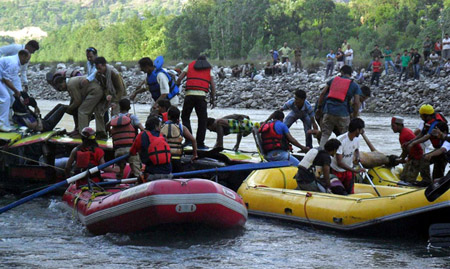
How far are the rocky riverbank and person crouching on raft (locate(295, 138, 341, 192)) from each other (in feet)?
66.4

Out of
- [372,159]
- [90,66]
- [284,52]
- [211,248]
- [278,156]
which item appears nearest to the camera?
[211,248]

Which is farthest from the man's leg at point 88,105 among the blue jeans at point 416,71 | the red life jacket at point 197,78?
the blue jeans at point 416,71

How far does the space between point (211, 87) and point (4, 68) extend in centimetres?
326

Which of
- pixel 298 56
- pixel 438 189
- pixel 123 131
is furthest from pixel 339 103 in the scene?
pixel 298 56

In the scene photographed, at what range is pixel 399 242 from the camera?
8938 millimetres

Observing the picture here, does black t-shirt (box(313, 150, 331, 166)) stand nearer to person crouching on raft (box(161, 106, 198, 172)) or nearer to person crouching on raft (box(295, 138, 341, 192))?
person crouching on raft (box(295, 138, 341, 192))

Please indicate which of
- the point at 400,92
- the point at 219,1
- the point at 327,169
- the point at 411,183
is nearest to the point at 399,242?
the point at 327,169

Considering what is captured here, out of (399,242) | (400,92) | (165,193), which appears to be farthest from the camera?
(400,92)

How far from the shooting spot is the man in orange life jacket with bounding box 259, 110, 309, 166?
11.1 m

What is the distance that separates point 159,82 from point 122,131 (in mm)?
1569

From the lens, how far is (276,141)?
11117 mm

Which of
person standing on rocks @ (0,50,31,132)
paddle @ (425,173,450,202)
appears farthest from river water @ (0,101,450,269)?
person standing on rocks @ (0,50,31,132)

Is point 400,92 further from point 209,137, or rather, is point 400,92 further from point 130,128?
point 130,128

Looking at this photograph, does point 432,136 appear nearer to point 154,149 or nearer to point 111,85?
point 154,149
